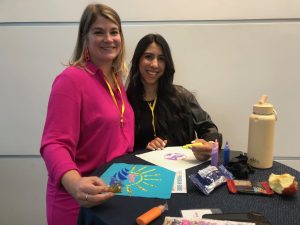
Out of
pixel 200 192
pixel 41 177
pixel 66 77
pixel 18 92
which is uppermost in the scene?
pixel 66 77

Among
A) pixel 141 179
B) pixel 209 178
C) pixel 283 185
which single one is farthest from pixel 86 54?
pixel 283 185

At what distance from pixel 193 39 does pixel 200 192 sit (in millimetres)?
1158

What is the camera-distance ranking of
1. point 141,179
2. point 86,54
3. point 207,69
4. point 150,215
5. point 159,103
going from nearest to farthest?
point 150,215 → point 141,179 → point 86,54 → point 159,103 → point 207,69

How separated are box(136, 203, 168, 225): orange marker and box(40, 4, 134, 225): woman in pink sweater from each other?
23cm

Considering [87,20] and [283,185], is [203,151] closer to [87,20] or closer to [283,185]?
[283,185]

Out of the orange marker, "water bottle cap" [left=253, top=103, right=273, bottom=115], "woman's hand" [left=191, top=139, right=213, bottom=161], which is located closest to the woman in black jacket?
"woman's hand" [left=191, top=139, right=213, bottom=161]

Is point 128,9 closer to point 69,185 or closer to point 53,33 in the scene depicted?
point 53,33

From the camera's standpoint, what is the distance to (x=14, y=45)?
180 centimetres

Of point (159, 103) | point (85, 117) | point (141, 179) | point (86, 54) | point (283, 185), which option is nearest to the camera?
point (283, 185)

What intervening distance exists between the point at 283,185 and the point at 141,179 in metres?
0.43

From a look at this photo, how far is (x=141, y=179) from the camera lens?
3.00 feet

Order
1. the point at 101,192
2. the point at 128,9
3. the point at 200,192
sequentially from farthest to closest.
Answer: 1. the point at 128,9
2. the point at 200,192
3. the point at 101,192

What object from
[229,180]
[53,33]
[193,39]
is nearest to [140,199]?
[229,180]

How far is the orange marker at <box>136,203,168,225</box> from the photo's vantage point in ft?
2.18
